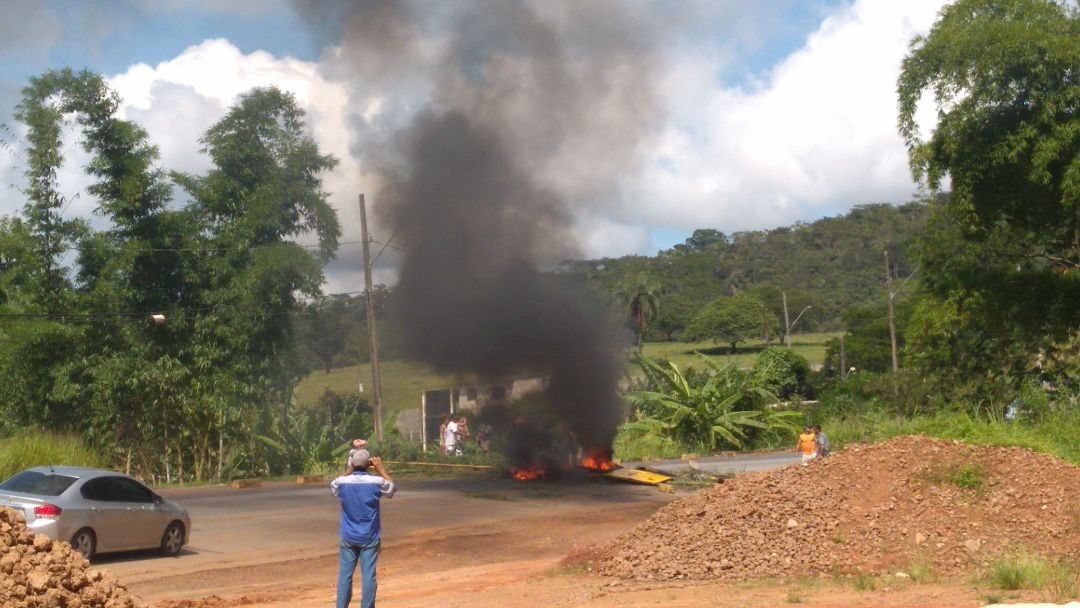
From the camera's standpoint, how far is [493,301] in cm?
2603

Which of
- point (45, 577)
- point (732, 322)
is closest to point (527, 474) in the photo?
point (45, 577)

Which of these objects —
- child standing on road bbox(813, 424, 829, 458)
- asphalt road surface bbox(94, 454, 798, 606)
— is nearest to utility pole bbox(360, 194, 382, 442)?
asphalt road surface bbox(94, 454, 798, 606)

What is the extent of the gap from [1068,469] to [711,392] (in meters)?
24.2

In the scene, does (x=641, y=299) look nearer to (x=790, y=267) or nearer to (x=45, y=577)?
(x=790, y=267)

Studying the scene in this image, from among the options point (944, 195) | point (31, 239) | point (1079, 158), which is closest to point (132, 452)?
point (31, 239)

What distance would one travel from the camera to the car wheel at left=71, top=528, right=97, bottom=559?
14.4 m

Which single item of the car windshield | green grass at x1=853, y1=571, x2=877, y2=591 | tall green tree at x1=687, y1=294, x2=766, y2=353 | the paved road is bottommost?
the paved road

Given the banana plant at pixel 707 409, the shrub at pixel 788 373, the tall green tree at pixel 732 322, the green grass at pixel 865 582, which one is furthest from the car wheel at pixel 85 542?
the tall green tree at pixel 732 322

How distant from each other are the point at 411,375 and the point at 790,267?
74.6 metres

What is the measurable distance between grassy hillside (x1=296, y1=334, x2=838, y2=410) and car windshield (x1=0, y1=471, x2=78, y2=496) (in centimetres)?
1276

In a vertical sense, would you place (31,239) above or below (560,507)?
above

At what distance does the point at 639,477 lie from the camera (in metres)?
26.0

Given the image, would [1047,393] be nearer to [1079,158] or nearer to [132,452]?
[1079,158]

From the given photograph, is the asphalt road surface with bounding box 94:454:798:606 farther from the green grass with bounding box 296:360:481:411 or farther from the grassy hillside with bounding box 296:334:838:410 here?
the grassy hillside with bounding box 296:334:838:410
